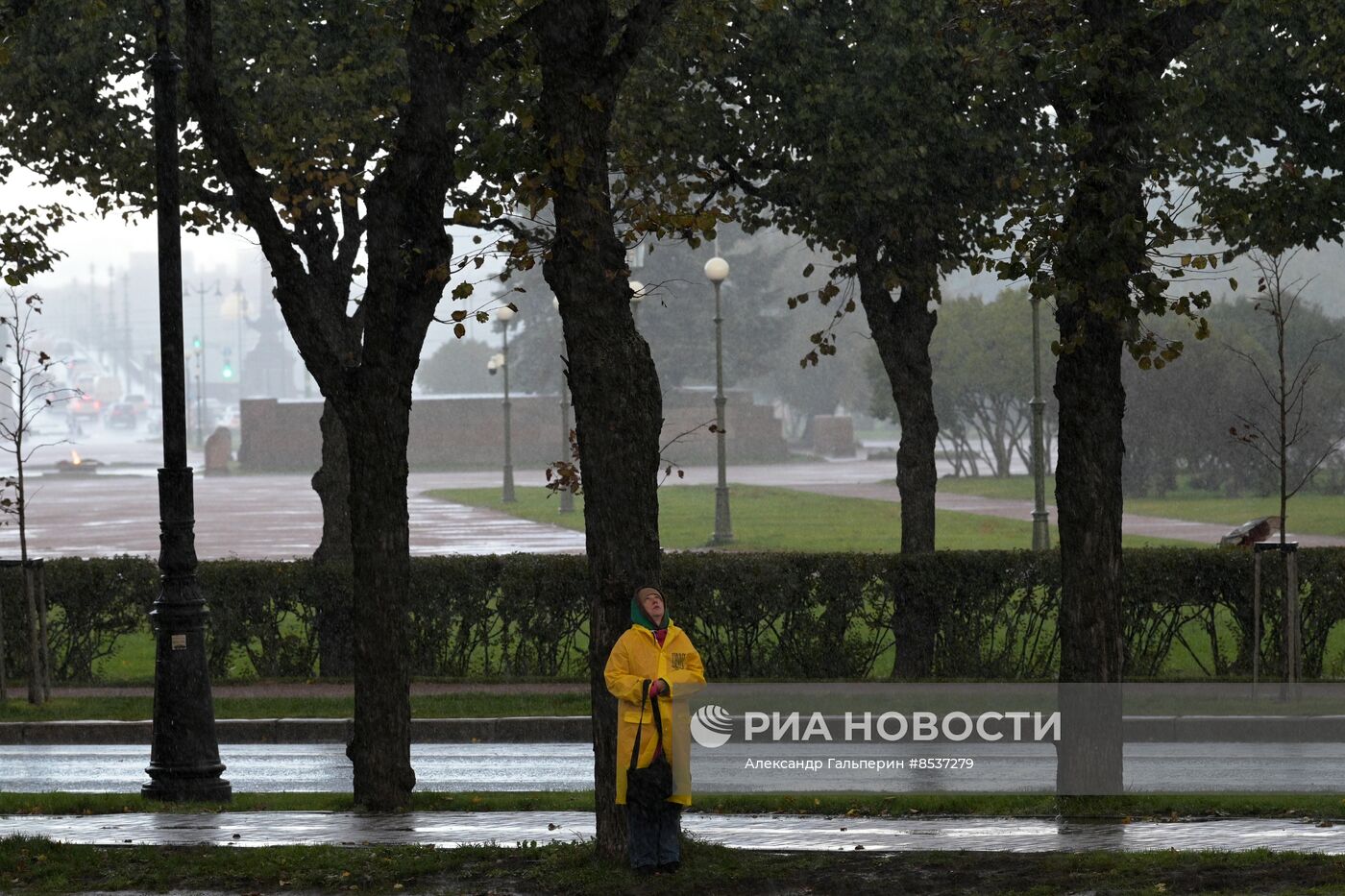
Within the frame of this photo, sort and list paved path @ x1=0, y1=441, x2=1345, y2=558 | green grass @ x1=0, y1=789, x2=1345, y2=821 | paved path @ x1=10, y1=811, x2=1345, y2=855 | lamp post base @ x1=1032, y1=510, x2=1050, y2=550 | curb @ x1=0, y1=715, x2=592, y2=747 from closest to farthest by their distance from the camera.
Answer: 1. paved path @ x1=10, y1=811, x2=1345, y2=855
2. green grass @ x1=0, y1=789, x2=1345, y2=821
3. curb @ x1=0, y1=715, x2=592, y2=747
4. lamp post base @ x1=1032, y1=510, x2=1050, y2=550
5. paved path @ x1=0, y1=441, x2=1345, y2=558

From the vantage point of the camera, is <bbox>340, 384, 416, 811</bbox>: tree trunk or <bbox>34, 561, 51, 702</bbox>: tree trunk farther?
<bbox>34, 561, 51, 702</bbox>: tree trunk

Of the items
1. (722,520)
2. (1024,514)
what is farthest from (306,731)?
(1024,514)

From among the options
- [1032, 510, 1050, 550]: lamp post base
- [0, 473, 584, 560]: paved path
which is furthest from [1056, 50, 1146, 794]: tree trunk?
[1032, 510, 1050, 550]: lamp post base

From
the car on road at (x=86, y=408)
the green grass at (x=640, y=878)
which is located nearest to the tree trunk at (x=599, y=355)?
the green grass at (x=640, y=878)

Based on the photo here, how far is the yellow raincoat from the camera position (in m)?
8.01

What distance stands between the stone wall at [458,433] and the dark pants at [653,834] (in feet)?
244

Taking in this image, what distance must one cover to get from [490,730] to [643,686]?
24.5ft

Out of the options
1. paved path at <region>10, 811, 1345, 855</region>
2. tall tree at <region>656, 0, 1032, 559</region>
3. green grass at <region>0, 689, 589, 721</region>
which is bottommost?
green grass at <region>0, 689, 589, 721</region>

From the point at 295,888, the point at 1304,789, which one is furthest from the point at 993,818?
the point at 295,888

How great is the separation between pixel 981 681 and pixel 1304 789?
4815 millimetres

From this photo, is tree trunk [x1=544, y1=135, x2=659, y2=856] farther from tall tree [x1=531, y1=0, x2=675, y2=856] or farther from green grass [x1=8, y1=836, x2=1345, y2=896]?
green grass [x1=8, y1=836, x2=1345, y2=896]

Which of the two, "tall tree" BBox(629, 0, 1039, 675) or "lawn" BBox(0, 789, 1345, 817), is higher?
"tall tree" BBox(629, 0, 1039, 675)

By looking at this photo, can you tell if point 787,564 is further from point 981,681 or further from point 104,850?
point 104,850

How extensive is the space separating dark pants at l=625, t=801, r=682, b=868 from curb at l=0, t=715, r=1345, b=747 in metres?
6.48
